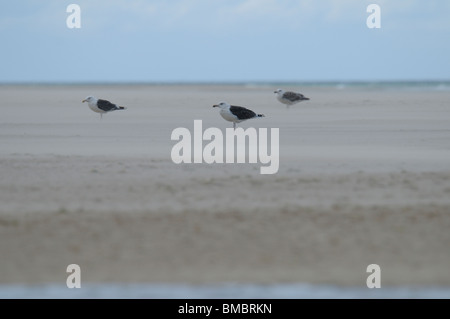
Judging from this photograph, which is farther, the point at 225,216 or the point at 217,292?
the point at 225,216

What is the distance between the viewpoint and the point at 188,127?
693 inches

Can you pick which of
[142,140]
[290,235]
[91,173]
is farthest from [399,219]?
[142,140]

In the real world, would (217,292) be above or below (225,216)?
below

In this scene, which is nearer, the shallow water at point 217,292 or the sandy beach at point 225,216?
the shallow water at point 217,292

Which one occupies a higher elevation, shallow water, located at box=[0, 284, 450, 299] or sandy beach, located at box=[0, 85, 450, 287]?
sandy beach, located at box=[0, 85, 450, 287]

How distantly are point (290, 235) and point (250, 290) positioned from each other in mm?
1451

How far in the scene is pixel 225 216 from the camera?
317 inches

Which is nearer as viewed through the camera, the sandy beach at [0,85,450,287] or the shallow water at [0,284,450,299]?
the shallow water at [0,284,450,299]

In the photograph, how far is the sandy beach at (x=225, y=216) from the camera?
21.8 ft

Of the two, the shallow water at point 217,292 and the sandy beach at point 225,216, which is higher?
the sandy beach at point 225,216

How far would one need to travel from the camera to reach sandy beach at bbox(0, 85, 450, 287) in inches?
262
